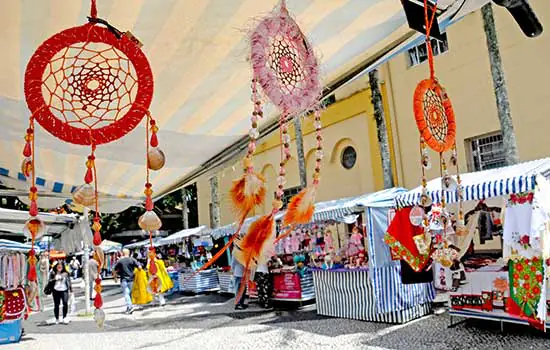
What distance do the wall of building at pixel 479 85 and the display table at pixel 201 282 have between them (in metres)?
6.69

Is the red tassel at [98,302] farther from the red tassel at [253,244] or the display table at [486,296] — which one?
the display table at [486,296]

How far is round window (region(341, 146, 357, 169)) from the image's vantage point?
13.9m

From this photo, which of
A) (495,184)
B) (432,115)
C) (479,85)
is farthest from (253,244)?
(479,85)

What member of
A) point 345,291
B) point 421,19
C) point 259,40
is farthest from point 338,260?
point 259,40

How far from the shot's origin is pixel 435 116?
8.05 ft

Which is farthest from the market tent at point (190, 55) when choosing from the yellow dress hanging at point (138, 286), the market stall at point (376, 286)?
the yellow dress hanging at point (138, 286)

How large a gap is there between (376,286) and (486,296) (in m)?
1.62

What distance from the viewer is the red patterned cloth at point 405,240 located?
15.4ft

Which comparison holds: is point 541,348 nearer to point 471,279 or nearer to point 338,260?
point 471,279

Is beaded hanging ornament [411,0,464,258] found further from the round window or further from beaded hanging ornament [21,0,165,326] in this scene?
the round window

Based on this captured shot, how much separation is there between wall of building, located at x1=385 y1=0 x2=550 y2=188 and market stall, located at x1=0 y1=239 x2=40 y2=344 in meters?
9.11

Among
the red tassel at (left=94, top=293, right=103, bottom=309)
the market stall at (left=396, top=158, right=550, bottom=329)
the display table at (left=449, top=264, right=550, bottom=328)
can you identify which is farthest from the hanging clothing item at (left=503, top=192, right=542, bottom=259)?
the red tassel at (left=94, top=293, right=103, bottom=309)

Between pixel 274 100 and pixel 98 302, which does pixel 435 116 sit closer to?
pixel 274 100

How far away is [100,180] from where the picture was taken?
4.18m
